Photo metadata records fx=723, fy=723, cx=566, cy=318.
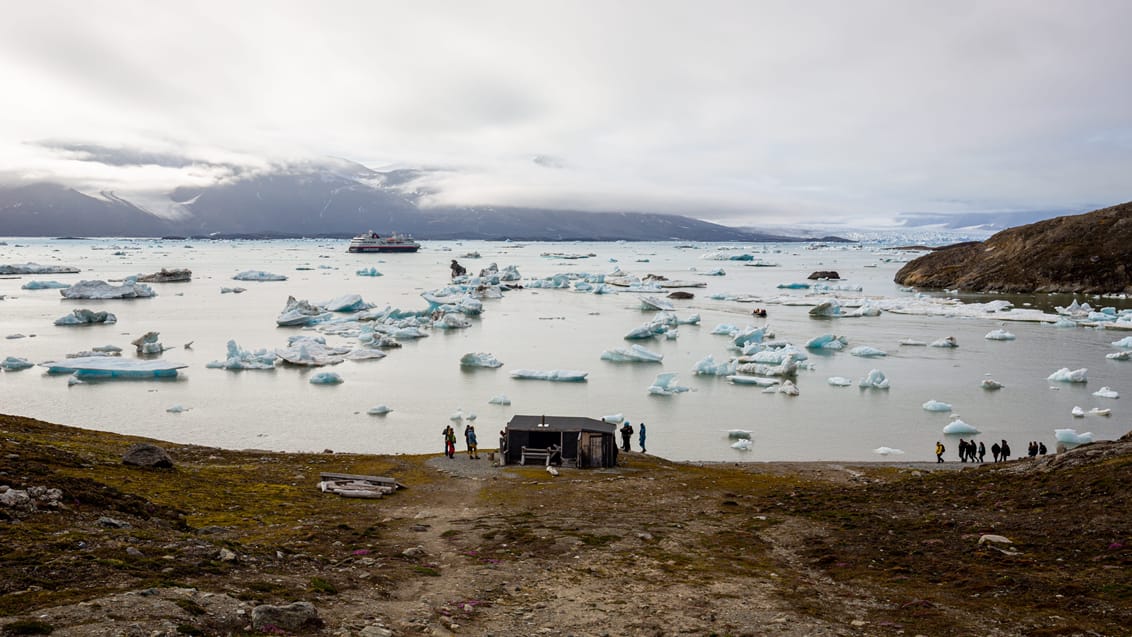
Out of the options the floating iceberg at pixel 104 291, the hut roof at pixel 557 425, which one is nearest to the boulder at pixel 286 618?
the hut roof at pixel 557 425

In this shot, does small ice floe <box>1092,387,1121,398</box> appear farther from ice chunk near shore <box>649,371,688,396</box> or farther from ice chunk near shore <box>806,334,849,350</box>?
ice chunk near shore <box>649,371,688,396</box>

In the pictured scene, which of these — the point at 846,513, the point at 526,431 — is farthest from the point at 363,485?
the point at 846,513

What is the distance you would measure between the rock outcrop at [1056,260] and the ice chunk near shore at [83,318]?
80.0 meters

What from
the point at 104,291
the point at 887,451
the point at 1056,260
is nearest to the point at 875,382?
the point at 887,451

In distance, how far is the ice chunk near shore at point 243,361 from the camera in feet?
114

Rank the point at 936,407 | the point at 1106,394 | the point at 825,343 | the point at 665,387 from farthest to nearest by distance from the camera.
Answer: the point at 825,343, the point at 665,387, the point at 1106,394, the point at 936,407

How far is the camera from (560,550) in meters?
12.1

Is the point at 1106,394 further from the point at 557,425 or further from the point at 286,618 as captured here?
the point at 286,618

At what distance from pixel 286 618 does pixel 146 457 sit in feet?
33.4

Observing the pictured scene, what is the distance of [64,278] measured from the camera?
3504 inches

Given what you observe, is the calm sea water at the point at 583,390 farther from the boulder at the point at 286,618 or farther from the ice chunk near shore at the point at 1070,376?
the boulder at the point at 286,618

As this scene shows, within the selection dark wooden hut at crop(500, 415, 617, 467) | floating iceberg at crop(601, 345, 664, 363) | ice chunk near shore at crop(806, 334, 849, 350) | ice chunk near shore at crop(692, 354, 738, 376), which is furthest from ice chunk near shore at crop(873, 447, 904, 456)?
ice chunk near shore at crop(806, 334, 849, 350)

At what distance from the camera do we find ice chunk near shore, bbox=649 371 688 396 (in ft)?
97.5

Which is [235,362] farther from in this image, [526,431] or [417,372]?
[526,431]
